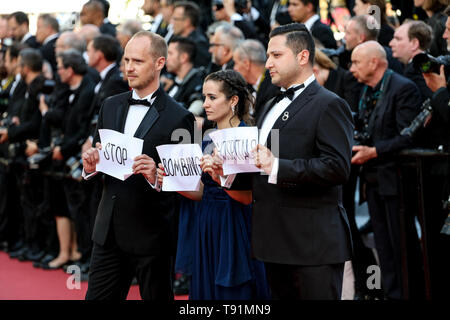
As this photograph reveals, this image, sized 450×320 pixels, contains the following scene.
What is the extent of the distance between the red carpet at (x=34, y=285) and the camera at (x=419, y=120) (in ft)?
8.11

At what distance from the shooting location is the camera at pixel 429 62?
15.9 ft

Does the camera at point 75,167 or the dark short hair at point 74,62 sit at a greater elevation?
the dark short hair at point 74,62

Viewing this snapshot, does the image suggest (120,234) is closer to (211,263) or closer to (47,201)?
(211,263)

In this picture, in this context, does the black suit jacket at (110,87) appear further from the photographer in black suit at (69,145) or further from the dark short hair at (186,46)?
the dark short hair at (186,46)

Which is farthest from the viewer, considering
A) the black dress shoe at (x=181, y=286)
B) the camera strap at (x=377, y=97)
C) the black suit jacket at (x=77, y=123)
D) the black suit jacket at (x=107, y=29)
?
the black suit jacket at (x=107, y=29)

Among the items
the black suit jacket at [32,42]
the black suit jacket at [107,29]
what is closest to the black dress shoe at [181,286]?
the black suit jacket at [107,29]

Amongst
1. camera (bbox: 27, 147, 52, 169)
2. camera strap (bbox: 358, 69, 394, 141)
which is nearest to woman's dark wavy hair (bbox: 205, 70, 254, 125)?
camera strap (bbox: 358, 69, 394, 141)

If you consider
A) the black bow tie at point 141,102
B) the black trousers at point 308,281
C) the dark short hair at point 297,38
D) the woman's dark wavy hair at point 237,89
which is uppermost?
the dark short hair at point 297,38

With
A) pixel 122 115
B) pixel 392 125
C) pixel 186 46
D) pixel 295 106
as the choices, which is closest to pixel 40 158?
pixel 186 46

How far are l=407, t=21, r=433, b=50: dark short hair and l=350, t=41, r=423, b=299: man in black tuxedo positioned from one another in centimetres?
40

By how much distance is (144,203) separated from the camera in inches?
160

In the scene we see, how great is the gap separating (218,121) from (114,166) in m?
0.82

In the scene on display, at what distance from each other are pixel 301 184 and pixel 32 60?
5.69m

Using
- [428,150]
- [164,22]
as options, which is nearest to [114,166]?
[428,150]
